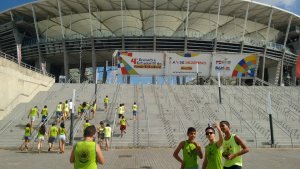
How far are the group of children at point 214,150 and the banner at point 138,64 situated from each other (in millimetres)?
37533

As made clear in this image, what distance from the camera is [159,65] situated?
143 feet

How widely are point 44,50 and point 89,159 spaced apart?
56.0 metres

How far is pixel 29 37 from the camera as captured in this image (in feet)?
206

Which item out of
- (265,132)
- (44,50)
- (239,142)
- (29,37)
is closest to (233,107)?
(265,132)

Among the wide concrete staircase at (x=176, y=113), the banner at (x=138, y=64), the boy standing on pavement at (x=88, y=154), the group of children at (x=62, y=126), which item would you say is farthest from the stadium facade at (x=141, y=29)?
the boy standing on pavement at (x=88, y=154)

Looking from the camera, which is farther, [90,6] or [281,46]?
[281,46]

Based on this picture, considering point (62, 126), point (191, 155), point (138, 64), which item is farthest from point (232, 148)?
point (138, 64)

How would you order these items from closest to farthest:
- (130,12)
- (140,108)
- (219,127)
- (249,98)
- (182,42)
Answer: (219,127) < (140,108) < (249,98) < (182,42) < (130,12)

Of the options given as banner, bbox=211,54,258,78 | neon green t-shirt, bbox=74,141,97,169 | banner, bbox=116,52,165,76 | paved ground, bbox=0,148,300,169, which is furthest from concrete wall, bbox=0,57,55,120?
banner, bbox=211,54,258,78

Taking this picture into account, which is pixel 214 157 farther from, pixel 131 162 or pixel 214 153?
pixel 131 162

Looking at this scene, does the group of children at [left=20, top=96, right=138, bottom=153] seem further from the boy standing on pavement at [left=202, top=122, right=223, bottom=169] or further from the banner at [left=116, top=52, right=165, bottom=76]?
the banner at [left=116, top=52, right=165, bottom=76]

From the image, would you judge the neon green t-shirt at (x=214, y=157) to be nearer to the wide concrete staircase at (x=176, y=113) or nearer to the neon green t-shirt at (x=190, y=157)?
the neon green t-shirt at (x=190, y=157)

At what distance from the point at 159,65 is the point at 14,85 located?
793 inches

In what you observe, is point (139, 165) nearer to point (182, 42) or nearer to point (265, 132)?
point (265, 132)
